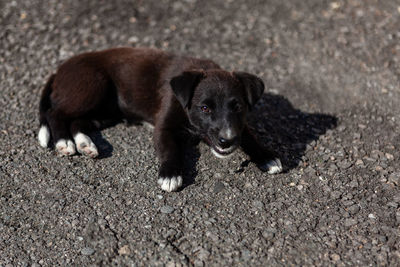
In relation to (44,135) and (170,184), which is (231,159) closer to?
(170,184)

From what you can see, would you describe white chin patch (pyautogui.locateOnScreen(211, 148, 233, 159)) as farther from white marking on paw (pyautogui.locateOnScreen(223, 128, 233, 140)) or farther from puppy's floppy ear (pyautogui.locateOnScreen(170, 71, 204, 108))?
puppy's floppy ear (pyautogui.locateOnScreen(170, 71, 204, 108))

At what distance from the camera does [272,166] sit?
5.05 metres

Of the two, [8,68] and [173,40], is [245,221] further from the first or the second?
[8,68]

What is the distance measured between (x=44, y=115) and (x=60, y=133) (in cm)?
42

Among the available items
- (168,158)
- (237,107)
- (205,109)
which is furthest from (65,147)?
(237,107)

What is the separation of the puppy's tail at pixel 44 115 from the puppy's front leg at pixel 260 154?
221cm

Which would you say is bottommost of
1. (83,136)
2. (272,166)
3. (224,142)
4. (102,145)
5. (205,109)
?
(102,145)

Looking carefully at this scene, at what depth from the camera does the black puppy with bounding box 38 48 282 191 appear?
4.86 meters

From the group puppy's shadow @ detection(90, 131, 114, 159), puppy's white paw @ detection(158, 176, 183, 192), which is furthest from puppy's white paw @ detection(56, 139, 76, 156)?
puppy's white paw @ detection(158, 176, 183, 192)

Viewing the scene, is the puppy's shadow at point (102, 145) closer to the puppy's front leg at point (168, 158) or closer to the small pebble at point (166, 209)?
the puppy's front leg at point (168, 158)

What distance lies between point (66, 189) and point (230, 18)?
14.2ft

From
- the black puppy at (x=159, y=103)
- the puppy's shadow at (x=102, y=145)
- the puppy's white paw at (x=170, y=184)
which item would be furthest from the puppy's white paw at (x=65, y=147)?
the puppy's white paw at (x=170, y=184)

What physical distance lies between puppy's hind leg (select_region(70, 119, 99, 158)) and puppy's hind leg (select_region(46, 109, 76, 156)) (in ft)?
0.22

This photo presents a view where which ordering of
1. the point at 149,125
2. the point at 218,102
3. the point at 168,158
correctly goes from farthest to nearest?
1. the point at 149,125
2. the point at 168,158
3. the point at 218,102
